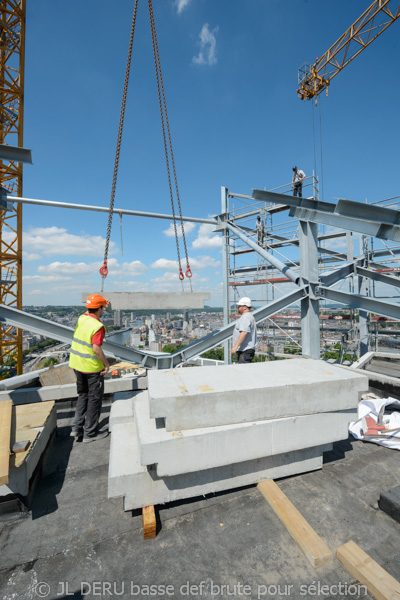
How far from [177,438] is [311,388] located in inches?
47.4

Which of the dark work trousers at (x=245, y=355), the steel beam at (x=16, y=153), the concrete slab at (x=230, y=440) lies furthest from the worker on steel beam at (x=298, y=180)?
the concrete slab at (x=230, y=440)

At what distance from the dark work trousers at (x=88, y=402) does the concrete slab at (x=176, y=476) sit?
95 centimetres

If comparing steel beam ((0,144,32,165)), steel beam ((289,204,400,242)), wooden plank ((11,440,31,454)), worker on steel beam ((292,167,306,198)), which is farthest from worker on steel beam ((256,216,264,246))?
wooden plank ((11,440,31,454))

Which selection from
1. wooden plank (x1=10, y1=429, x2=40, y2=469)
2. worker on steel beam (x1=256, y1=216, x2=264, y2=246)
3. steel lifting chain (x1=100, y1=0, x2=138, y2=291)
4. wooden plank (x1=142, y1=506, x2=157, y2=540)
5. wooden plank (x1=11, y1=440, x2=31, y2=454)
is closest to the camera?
wooden plank (x1=142, y1=506, x2=157, y2=540)

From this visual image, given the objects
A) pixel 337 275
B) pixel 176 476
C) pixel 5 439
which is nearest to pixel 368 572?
pixel 176 476

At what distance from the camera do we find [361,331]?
1233 cm

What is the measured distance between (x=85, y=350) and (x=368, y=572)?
10.5ft

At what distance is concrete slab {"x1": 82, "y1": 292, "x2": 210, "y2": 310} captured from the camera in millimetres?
4688

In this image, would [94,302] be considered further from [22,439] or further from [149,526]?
[149,526]

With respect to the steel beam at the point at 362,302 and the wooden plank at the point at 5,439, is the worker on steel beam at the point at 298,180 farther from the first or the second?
the wooden plank at the point at 5,439

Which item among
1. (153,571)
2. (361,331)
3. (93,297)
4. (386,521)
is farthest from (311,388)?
(361,331)

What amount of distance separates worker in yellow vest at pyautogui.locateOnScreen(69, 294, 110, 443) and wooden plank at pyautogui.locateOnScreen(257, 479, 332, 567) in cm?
217

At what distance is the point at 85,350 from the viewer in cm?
341

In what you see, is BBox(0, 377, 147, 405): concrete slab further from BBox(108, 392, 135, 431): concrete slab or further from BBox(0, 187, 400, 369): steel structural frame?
BBox(108, 392, 135, 431): concrete slab
